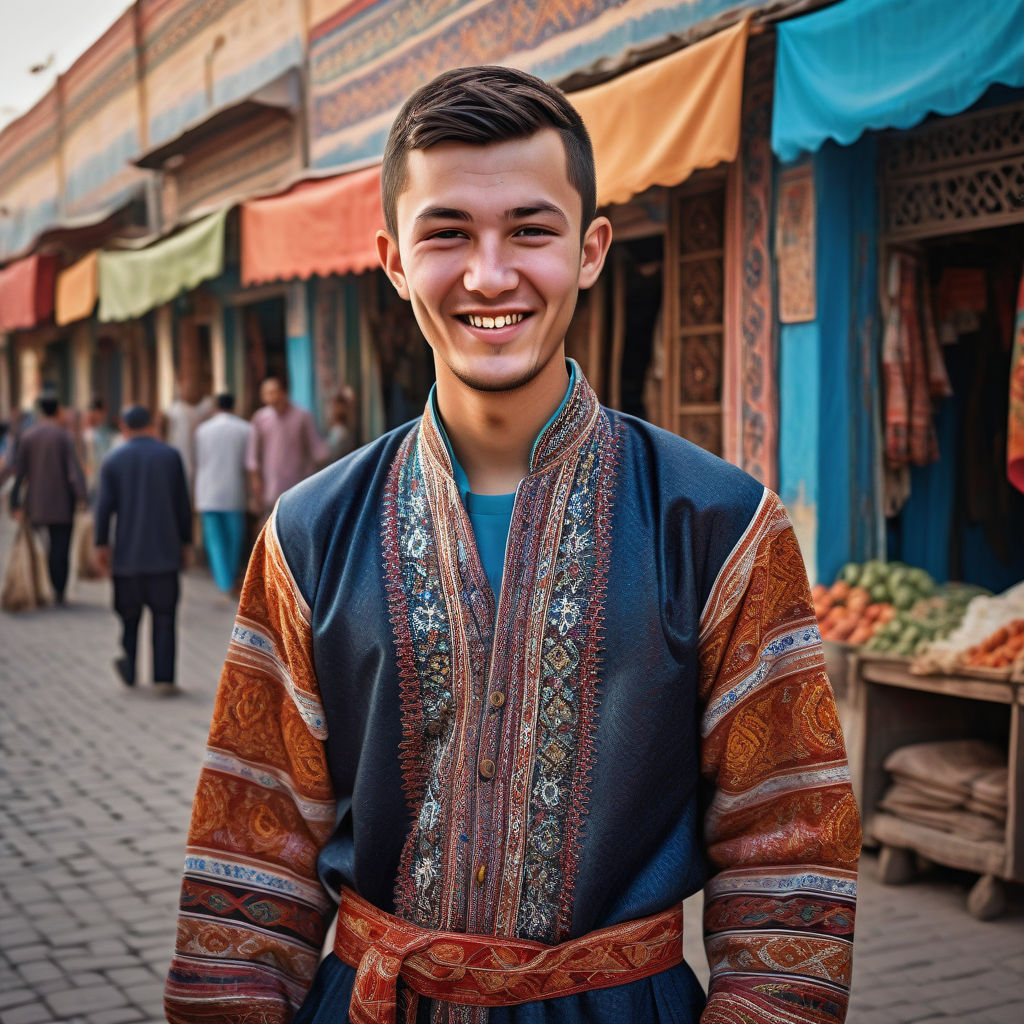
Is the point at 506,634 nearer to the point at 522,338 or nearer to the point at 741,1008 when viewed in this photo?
the point at 522,338

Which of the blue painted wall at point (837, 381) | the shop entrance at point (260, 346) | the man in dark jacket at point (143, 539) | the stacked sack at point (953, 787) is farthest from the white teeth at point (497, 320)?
the shop entrance at point (260, 346)

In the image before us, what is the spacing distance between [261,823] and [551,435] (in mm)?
653

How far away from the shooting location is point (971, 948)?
383 cm

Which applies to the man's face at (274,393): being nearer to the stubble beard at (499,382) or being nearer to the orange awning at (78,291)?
the orange awning at (78,291)

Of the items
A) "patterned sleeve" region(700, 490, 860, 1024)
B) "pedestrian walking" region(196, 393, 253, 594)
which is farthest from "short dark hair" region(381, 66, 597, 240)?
"pedestrian walking" region(196, 393, 253, 594)

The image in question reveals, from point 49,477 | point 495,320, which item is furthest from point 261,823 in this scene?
point 49,477

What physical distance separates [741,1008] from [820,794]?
0.88 feet

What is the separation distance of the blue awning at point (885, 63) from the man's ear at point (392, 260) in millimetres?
2887

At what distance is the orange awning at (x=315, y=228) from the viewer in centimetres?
770

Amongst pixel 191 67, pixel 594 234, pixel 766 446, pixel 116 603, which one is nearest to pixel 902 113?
pixel 766 446

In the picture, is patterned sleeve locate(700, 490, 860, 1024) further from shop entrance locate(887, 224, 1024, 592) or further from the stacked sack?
shop entrance locate(887, 224, 1024, 592)

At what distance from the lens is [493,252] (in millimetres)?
1520

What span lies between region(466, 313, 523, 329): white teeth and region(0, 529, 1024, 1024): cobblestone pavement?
2626mm

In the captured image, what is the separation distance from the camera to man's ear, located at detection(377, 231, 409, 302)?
1663 millimetres
